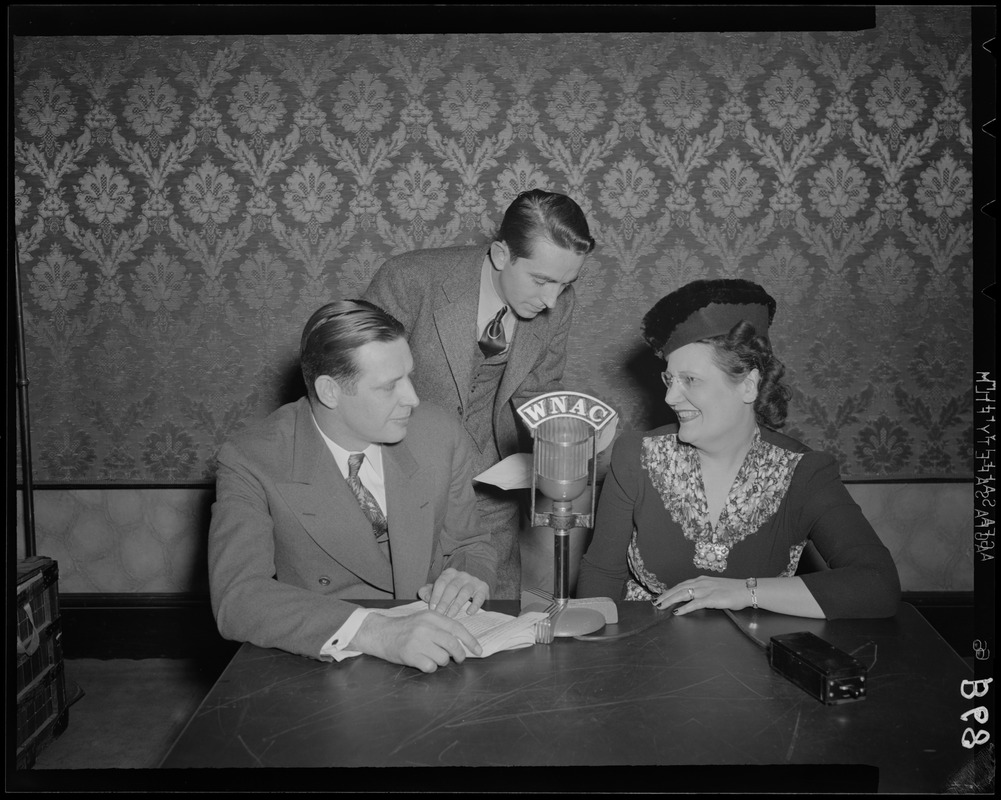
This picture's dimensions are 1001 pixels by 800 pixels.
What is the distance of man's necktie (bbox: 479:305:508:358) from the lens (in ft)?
10.2

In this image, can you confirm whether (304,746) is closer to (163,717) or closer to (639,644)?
(639,644)

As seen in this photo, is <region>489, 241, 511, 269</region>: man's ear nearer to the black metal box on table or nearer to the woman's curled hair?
the woman's curled hair

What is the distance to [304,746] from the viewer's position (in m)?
1.53

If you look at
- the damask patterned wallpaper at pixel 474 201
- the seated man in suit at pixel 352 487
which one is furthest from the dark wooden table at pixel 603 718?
the damask patterned wallpaper at pixel 474 201

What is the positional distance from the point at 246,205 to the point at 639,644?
271cm

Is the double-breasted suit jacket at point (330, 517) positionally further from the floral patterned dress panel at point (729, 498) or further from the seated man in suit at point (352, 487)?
the floral patterned dress panel at point (729, 498)

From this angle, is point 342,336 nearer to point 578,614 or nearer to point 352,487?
point 352,487

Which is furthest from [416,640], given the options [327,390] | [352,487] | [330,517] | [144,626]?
[144,626]

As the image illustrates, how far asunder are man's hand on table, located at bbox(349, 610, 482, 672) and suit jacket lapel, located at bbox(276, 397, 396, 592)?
500 millimetres

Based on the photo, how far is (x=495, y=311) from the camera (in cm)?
312

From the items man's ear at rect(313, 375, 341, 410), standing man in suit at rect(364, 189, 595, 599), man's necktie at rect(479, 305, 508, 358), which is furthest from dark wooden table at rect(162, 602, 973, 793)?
man's necktie at rect(479, 305, 508, 358)

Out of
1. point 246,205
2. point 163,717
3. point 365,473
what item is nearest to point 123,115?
point 246,205

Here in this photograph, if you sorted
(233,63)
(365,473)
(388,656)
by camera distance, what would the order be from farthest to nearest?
(233,63) < (365,473) < (388,656)

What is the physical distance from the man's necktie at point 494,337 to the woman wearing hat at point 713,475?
70 cm
